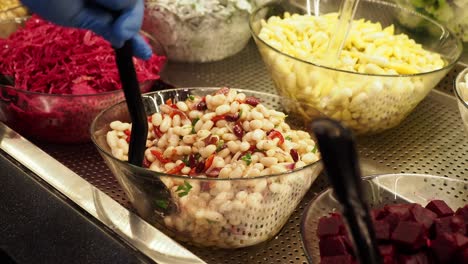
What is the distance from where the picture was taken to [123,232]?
1.00 metres

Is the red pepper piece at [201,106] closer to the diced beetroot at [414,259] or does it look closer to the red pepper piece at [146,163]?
the red pepper piece at [146,163]

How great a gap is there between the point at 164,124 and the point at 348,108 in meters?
0.41

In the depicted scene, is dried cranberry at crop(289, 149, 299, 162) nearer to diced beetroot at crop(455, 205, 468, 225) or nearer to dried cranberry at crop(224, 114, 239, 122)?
dried cranberry at crop(224, 114, 239, 122)

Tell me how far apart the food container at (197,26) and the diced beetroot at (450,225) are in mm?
874

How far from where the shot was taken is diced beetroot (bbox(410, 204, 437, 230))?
0.91 metres

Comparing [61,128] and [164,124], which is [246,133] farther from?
[61,128]

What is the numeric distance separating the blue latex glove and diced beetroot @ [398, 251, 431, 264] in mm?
503

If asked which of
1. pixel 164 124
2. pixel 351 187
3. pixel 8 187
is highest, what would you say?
pixel 351 187

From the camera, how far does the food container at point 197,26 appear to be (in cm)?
156

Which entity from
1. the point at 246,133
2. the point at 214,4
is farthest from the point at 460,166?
the point at 214,4

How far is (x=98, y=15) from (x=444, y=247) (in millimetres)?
578

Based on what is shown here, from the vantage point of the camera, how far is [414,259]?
0.86 meters

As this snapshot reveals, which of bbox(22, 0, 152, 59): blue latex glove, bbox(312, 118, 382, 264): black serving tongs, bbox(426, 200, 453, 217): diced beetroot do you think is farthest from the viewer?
bbox(426, 200, 453, 217): diced beetroot

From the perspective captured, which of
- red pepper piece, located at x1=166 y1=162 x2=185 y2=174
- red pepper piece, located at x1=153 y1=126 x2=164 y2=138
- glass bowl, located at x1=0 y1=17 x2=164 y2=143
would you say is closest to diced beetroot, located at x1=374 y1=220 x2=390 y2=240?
red pepper piece, located at x1=166 y1=162 x2=185 y2=174
